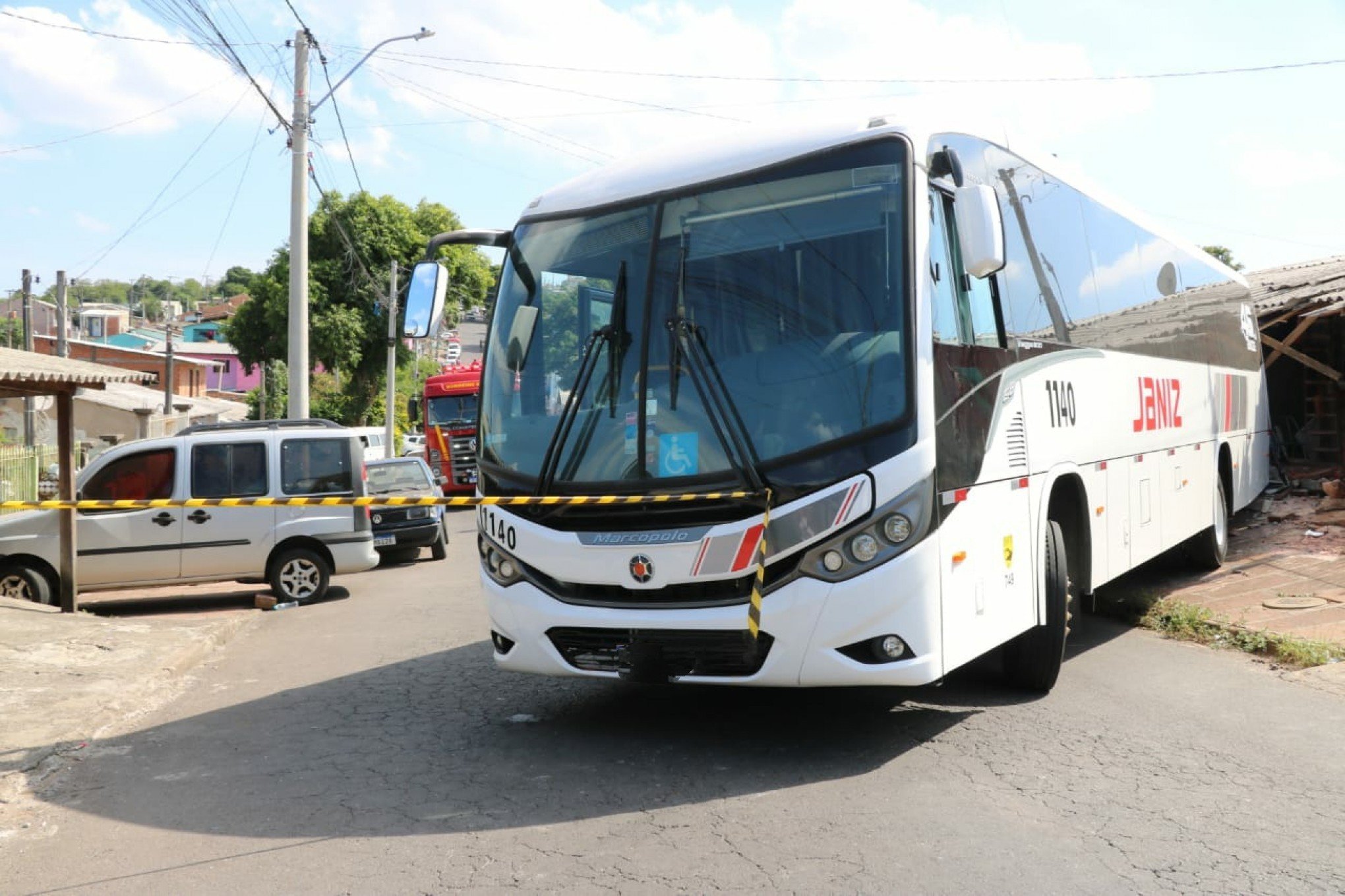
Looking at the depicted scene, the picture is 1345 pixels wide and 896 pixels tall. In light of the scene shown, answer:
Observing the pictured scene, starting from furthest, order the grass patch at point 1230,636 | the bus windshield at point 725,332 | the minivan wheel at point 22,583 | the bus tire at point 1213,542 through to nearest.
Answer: the minivan wheel at point 22,583
the bus tire at point 1213,542
the grass patch at point 1230,636
the bus windshield at point 725,332

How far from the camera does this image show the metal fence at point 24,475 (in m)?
23.0

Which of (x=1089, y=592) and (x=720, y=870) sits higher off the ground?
(x=1089, y=592)

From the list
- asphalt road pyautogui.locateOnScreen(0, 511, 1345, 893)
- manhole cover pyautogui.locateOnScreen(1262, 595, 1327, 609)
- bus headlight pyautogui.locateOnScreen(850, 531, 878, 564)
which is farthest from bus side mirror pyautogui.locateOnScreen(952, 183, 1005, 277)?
manhole cover pyautogui.locateOnScreen(1262, 595, 1327, 609)

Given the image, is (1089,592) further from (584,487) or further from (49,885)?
(49,885)

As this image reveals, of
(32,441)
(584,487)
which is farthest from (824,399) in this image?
(32,441)

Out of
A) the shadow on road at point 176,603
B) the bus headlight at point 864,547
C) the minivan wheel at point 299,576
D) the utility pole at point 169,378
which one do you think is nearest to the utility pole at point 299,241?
the shadow on road at point 176,603

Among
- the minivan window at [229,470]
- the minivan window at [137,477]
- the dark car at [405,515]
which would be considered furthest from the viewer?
the dark car at [405,515]

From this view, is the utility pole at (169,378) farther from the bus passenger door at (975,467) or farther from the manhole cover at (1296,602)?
the bus passenger door at (975,467)

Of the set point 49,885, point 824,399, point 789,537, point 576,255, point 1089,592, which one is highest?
point 576,255

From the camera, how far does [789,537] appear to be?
18.7 ft

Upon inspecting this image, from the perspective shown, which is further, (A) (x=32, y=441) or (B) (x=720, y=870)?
(A) (x=32, y=441)

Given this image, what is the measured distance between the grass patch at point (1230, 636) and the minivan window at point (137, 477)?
10.5 metres

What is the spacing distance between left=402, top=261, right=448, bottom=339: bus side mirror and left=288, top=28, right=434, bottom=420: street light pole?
13.8 meters

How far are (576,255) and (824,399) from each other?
5.80 feet
